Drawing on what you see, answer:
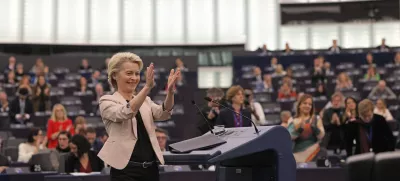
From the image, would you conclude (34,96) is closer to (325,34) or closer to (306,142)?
(306,142)

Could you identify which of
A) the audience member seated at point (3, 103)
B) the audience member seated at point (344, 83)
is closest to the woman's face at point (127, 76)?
the audience member seated at point (3, 103)

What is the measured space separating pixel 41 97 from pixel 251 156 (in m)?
11.5

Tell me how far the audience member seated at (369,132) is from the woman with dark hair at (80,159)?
8.39 feet

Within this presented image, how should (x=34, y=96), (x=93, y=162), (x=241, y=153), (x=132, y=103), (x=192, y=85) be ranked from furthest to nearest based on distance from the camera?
(x=192, y=85), (x=34, y=96), (x=93, y=162), (x=132, y=103), (x=241, y=153)

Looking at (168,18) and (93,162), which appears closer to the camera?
(93,162)

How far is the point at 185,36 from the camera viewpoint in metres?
23.8

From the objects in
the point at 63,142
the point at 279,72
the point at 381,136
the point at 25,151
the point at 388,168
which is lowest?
the point at 25,151

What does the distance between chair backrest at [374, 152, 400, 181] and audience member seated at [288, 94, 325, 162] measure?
15.3ft

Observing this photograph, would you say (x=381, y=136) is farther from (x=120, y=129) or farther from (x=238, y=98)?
(x=120, y=129)

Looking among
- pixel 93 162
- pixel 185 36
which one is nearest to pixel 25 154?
pixel 93 162

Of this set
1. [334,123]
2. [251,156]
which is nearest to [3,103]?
[334,123]

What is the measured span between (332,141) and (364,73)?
20.2 ft

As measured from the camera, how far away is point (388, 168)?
1992 mm

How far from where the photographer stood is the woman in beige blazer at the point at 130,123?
129 inches
